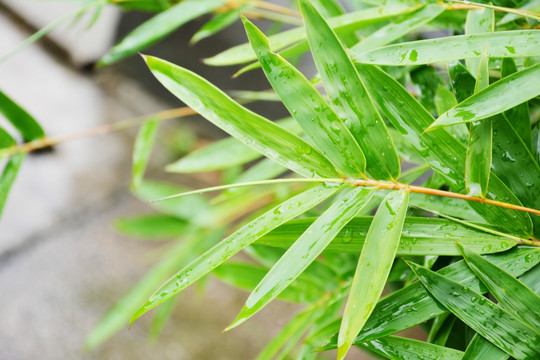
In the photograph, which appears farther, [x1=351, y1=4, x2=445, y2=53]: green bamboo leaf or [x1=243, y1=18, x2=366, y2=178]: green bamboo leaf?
[x1=351, y1=4, x2=445, y2=53]: green bamboo leaf

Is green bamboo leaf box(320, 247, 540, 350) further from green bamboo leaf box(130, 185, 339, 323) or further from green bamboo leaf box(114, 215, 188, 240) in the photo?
green bamboo leaf box(114, 215, 188, 240)

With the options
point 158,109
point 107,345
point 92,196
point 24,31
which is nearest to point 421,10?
point 107,345

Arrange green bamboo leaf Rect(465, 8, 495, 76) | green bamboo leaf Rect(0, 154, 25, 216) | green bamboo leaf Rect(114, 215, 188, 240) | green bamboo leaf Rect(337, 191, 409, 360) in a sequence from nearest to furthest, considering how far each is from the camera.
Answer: green bamboo leaf Rect(337, 191, 409, 360), green bamboo leaf Rect(465, 8, 495, 76), green bamboo leaf Rect(0, 154, 25, 216), green bamboo leaf Rect(114, 215, 188, 240)

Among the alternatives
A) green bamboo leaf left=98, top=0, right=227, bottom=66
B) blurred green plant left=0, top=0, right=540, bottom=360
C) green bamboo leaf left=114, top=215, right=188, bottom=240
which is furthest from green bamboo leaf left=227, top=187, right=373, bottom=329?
green bamboo leaf left=114, top=215, right=188, bottom=240

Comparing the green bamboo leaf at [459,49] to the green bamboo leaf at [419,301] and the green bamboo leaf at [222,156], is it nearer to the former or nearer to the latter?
the green bamboo leaf at [419,301]

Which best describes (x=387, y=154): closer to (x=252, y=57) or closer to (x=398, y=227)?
(x=398, y=227)

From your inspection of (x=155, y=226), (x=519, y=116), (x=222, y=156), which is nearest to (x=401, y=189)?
(x=519, y=116)

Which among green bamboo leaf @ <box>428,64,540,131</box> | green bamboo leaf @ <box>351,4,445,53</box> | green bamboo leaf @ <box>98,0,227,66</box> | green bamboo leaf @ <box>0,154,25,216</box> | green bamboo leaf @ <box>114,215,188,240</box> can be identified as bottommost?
green bamboo leaf @ <box>114,215,188,240</box>
